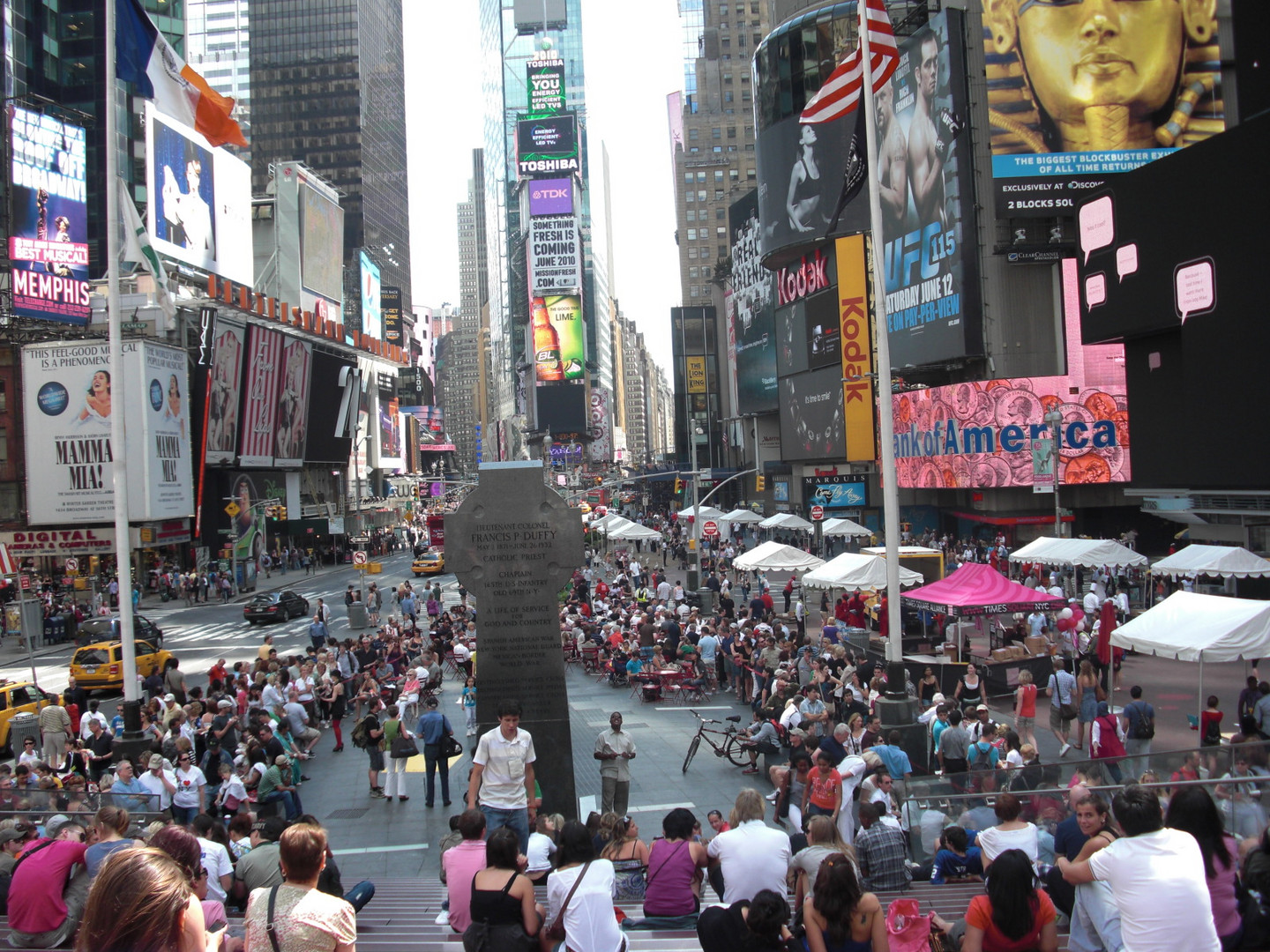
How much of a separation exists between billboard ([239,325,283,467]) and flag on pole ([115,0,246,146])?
4030cm

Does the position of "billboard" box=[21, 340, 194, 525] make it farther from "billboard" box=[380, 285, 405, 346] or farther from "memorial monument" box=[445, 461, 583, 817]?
"billboard" box=[380, 285, 405, 346]

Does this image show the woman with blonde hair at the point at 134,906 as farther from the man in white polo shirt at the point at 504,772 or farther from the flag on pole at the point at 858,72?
the flag on pole at the point at 858,72

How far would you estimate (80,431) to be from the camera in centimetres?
4328

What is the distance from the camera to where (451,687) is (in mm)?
22203

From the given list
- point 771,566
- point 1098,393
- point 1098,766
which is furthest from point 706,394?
point 1098,766

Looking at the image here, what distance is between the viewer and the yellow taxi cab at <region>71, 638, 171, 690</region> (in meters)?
22.6

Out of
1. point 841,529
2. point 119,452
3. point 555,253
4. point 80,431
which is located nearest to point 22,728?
point 119,452

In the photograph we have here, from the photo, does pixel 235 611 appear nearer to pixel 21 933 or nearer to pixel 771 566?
pixel 771 566

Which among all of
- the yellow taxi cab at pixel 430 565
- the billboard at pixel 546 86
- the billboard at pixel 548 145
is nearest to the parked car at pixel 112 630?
the yellow taxi cab at pixel 430 565

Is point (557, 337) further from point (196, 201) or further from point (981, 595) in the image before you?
point (981, 595)

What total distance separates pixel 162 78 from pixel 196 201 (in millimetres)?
44757

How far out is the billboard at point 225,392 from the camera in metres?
51.0

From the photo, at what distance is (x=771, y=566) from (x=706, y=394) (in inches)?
3151

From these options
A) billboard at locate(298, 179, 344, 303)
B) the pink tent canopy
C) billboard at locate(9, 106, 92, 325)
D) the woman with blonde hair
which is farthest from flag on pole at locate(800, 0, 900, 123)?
billboard at locate(298, 179, 344, 303)
